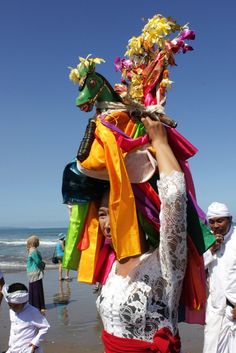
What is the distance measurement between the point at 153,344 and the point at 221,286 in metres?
2.89

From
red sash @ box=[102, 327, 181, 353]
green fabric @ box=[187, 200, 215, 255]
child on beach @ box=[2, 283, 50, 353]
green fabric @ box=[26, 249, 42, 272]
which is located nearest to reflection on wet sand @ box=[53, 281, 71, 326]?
green fabric @ box=[26, 249, 42, 272]

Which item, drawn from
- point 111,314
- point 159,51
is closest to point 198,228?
point 111,314

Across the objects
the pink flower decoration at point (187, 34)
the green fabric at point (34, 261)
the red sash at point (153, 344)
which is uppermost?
the pink flower decoration at point (187, 34)

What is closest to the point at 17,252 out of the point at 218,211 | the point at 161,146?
the point at 218,211

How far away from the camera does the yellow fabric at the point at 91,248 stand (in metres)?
2.29

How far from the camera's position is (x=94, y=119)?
2.07 m

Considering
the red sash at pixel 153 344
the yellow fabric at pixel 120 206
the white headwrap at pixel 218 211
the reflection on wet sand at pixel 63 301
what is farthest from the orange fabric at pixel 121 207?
the reflection on wet sand at pixel 63 301

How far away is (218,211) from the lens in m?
4.77

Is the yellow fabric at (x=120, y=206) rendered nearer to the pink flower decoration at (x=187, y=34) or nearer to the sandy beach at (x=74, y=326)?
the pink flower decoration at (x=187, y=34)

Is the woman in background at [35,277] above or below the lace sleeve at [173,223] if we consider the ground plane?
below

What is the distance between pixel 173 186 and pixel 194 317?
0.78m

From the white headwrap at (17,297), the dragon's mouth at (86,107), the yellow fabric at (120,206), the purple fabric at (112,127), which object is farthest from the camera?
the white headwrap at (17,297)

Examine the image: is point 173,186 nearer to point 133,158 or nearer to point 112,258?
point 133,158

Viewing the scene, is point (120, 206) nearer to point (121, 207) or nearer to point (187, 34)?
point (121, 207)
